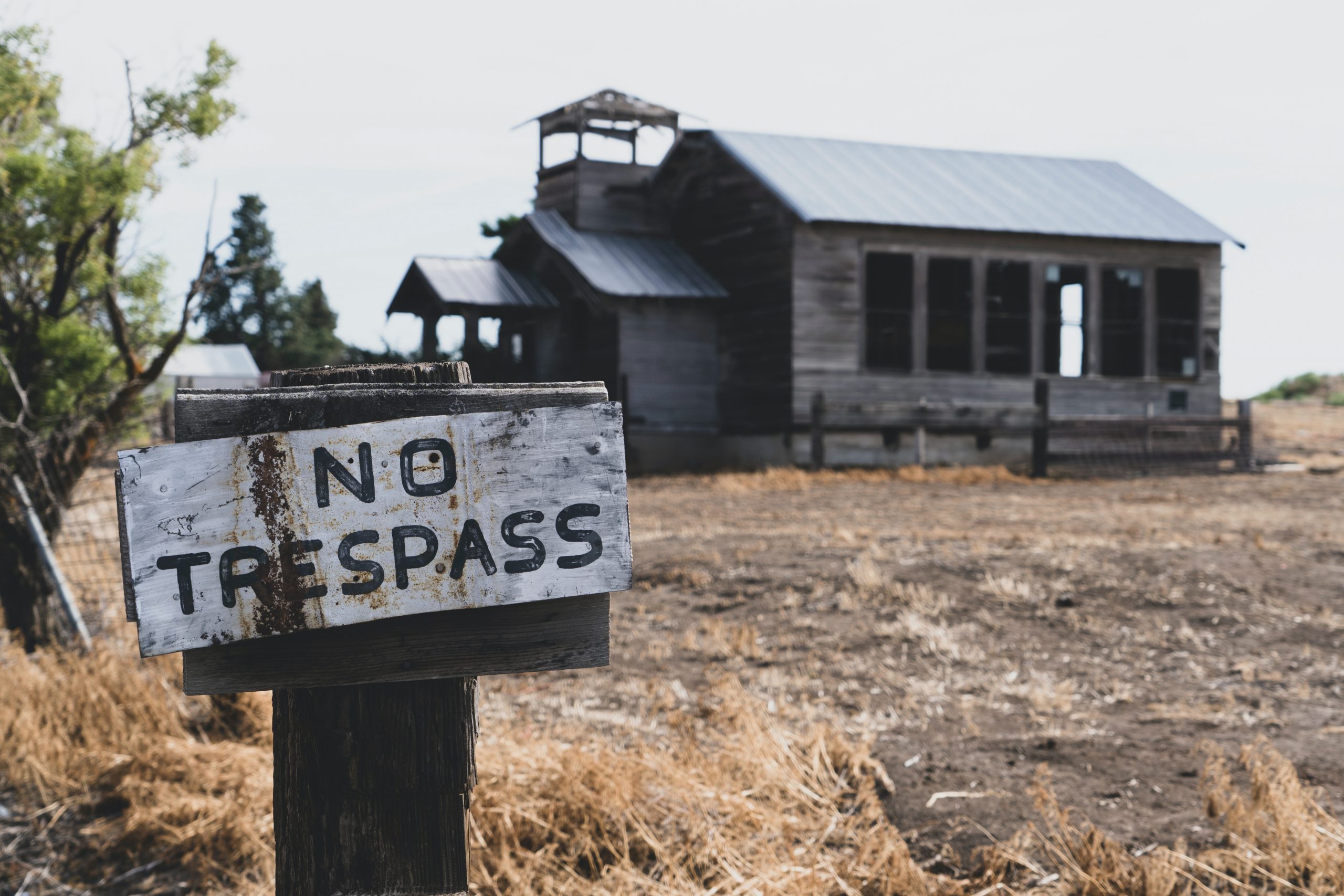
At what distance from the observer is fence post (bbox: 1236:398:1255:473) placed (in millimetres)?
19188

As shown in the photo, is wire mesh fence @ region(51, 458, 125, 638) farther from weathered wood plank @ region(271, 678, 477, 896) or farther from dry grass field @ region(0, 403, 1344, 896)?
weathered wood plank @ region(271, 678, 477, 896)

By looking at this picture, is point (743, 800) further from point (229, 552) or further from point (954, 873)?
point (229, 552)

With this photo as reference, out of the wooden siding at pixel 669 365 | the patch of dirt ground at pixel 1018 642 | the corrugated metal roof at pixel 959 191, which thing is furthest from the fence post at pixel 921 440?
the patch of dirt ground at pixel 1018 642

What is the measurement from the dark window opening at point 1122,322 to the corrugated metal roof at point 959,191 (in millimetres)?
933

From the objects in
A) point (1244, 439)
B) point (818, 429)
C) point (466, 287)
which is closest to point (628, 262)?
point (466, 287)

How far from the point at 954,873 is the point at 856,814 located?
1.59 feet

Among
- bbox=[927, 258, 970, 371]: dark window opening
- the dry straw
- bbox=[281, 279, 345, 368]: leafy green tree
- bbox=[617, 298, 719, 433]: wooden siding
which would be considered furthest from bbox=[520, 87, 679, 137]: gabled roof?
bbox=[281, 279, 345, 368]: leafy green tree

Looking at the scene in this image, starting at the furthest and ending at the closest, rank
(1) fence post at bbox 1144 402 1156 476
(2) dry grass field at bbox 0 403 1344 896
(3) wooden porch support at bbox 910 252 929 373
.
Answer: (3) wooden porch support at bbox 910 252 929 373
(1) fence post at bbox 1144 402 1156 476
(2) dry grass field at bbox 0 403 1344 896

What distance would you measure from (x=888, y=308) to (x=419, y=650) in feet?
63.1

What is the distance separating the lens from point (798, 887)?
3.48 m

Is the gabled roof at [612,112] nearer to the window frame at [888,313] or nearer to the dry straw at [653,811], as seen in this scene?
the window frame at [888,313]

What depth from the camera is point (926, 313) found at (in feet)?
65.7

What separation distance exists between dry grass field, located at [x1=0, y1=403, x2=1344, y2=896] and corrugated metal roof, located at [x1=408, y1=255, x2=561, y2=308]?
471 inches

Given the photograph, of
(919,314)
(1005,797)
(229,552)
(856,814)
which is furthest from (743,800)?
(919,314)
